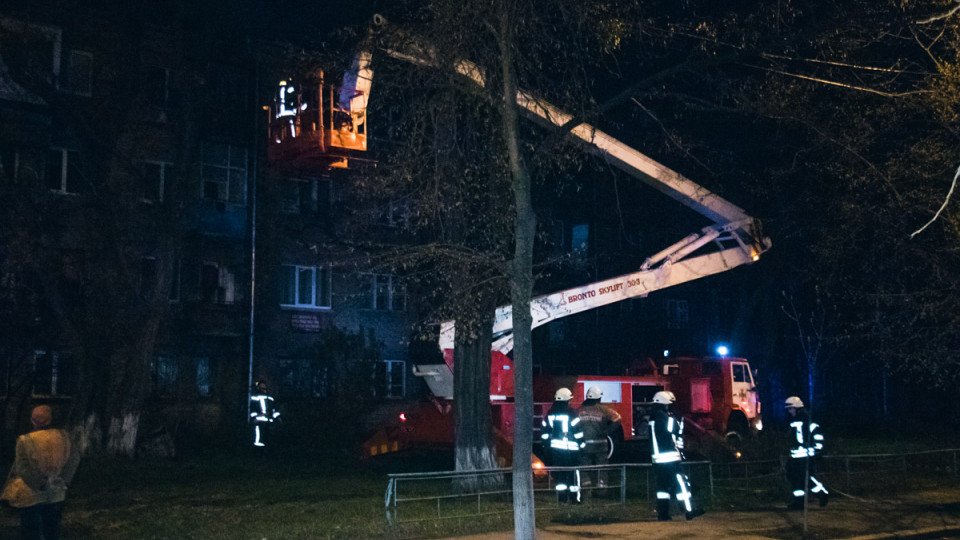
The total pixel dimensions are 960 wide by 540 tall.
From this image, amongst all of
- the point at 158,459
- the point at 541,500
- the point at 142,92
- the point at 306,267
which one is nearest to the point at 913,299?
the point at 541,500

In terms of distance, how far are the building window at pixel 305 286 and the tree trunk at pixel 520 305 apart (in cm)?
2358

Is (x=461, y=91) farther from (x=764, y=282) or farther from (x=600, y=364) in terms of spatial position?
(x=600, y=364)

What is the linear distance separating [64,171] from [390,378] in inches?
513

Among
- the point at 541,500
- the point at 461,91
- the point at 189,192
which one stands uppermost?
the point at 189,192

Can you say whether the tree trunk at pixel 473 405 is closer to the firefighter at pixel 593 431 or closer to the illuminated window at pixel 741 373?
the firefighter at pixel 593 431

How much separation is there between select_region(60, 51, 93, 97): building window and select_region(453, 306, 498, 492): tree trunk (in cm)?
1921

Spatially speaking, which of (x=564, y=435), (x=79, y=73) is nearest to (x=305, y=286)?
(x=79, y=73)

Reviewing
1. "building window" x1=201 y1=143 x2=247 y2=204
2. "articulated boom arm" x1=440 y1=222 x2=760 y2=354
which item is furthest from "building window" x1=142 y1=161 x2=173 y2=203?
"articulated boom arm" x1=440 y1=222 x2=760 y2=354

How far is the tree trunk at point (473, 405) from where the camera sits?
15.6 meters

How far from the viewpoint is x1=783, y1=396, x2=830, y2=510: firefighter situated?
14.1m

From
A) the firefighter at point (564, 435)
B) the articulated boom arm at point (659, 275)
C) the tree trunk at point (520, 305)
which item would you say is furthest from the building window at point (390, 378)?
the tree trunk at point (520, 305)

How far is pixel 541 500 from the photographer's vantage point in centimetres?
1512

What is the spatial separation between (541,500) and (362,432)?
41.4 feet

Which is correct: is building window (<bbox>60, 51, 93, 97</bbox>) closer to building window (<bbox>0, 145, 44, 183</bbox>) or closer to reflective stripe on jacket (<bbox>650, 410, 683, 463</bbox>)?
building window (<bbox>0, 145, 44, 183</bbox>)
